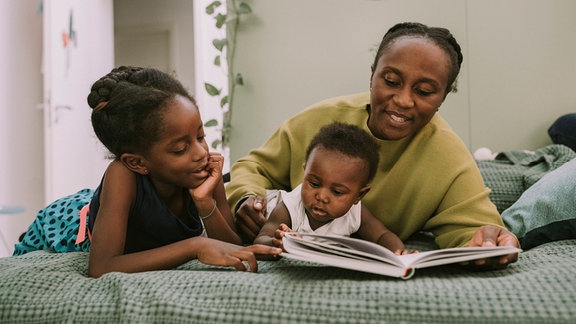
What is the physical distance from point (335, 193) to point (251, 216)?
0.28 metres

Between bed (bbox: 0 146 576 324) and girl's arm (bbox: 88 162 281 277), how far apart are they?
0.07 m

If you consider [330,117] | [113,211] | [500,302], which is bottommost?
[500,302]

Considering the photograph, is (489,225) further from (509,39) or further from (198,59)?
(198,59)

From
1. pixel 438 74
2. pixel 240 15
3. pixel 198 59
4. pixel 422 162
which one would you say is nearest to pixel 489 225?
pixel 422 162

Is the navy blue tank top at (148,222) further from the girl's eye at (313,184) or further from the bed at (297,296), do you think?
the girl's eye at (313,184)

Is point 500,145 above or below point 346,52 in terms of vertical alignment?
below

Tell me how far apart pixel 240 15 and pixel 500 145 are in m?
1.65

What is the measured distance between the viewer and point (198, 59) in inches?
172

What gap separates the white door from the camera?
3.32 metres

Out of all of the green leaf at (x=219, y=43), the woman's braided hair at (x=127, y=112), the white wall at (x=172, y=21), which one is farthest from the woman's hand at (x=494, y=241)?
the white wall at (x=172, y=21)

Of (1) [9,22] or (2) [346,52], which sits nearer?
(2) [346,52]

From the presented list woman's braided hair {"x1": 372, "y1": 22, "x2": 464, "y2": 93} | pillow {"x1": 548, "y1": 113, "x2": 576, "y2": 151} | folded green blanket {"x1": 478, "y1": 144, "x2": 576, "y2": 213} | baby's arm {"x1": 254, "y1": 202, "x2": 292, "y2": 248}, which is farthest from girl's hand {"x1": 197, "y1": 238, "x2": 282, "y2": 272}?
pillow {"x1": 548, "y1": 113, "x2": 576, "y2": 151}

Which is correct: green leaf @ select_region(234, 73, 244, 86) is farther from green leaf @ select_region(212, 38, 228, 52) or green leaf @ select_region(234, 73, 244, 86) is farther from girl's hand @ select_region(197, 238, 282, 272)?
girl's hand @ select_region(197, 238, 282, 272)

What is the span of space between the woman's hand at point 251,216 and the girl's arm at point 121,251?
29 cm
